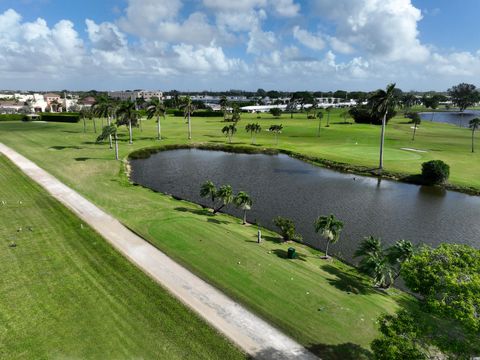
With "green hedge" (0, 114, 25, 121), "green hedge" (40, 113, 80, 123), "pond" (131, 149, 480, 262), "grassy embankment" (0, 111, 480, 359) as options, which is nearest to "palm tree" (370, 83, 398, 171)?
"grassy embankment" (0, 111, 480, 359)

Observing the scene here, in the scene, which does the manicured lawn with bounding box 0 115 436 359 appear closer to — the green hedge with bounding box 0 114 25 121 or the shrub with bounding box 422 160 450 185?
the shrub with bounding box 422 160 450 185

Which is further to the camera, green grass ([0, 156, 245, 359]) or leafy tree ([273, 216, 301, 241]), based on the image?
leafy tree ([273, 216, 301, 241])

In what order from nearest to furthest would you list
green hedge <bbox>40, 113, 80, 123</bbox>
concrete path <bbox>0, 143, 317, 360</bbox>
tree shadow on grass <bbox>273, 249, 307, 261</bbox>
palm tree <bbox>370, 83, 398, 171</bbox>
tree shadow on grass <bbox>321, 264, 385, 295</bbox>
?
1. concrete path <bbox>0, 143, 317, 360</bbox>
2. tree shadow on grass <bbox>321, 264, 385, 295</bbox>
3. tree shadow on grass <bbox>273, 249, 307, 261</bbox>
4. palm tree <bbox>370, 83, 398, 171</bbox>
5. green hedge <bbox>40, 113, 80, 123</bbox>

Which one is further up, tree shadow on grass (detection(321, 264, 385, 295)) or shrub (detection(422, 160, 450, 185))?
shrub (detection(422, 160, 450, 185))

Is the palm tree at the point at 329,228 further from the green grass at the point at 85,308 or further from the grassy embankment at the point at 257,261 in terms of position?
the green grass at the point at 85,308

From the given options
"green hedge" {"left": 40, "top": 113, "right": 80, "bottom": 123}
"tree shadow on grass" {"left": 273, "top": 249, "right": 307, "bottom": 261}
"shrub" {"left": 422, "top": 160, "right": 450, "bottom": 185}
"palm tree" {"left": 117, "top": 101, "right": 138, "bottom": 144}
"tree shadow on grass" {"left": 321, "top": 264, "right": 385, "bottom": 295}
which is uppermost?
"palm tree" {"left": 117, "top": 101, "right": 138, "bottom": 144}

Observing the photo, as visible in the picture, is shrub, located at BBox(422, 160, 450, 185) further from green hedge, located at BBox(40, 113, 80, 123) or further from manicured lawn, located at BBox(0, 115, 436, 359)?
green hedge, located at BBox(40, 113, 80, 123)

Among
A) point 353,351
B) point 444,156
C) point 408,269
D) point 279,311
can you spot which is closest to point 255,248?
point 279,311

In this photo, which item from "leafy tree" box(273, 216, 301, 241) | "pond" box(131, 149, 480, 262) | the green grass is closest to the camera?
the green grass
